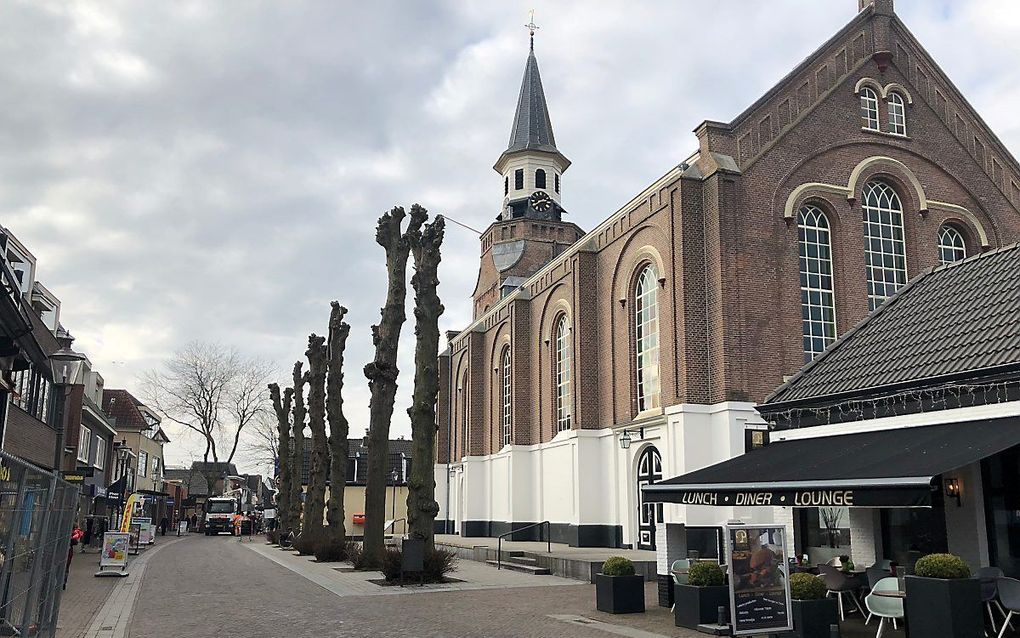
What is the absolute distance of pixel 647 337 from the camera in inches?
1107

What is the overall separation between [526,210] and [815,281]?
90.8ft

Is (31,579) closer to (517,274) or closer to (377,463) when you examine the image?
(377,463)

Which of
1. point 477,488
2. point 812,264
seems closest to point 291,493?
point 477,488

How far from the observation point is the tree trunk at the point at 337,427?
90.9ft

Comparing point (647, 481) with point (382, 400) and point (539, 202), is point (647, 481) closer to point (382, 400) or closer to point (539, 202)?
point (382, 400)

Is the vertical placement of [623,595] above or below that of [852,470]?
below

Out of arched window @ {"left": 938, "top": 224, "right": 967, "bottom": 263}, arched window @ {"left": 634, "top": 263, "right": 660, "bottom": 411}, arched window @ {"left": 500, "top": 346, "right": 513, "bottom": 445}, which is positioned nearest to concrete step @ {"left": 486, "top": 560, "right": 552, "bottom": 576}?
arched window @ {"left": 634, "top": 263, "right": 660, "bottom": 411}

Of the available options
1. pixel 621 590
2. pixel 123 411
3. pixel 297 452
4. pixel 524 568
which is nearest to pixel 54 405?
pixel 297 452

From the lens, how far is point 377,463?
22.0 m

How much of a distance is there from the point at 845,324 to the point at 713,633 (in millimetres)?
16760

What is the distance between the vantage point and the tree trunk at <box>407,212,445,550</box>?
19656mm

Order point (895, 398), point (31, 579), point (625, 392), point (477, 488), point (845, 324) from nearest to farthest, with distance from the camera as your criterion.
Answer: point (31, 579) < point (895, 398) < point (845, 324) < point (625, 392) < point (477, 488)

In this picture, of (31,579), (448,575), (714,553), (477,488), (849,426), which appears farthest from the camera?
(477,488)

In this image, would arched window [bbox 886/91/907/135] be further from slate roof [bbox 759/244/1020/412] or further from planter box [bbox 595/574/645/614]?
planter box [bbox 595/574/645/614]
